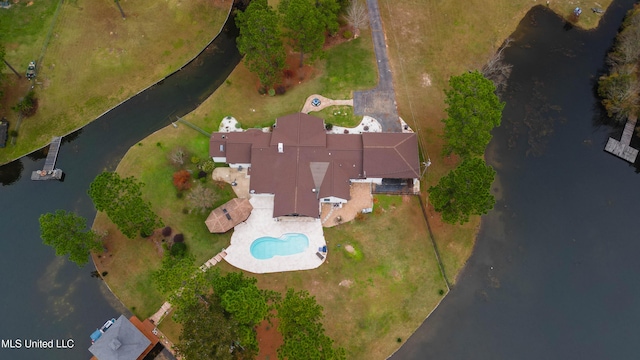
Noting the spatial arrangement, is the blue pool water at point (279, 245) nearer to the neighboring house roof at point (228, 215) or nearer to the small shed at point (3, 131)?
the neighboring house roof at point (228, 215)

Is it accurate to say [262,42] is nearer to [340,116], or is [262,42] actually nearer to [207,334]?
[340,116]

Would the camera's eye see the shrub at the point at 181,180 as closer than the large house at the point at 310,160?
No

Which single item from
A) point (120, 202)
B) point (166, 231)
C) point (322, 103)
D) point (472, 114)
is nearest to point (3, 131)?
point (120, 202)

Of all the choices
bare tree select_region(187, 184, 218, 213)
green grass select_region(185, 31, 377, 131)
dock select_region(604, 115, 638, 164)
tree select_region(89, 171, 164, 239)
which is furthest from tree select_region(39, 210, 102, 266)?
dock select_region(604, 115, 638, 164)

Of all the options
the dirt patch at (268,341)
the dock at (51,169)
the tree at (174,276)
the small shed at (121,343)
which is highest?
A: the dock at (51,169)

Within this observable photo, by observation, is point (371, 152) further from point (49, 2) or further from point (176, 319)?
point (49, 2)

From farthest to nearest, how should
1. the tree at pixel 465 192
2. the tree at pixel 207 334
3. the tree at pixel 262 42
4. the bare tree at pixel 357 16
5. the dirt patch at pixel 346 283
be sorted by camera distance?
the bare tree at pixel 357 16
the tree at pixel 262 42
the dirt patch at pixel 346 283
the tree at pixel 465 192
the tree at pixel 207 334

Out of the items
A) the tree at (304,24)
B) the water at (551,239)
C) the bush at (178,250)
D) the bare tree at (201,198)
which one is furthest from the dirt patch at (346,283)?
the tree at (304,24)

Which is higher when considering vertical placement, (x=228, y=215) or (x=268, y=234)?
(x=228, y=215)

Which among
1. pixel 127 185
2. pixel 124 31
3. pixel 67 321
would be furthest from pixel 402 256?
pixel 124 31
